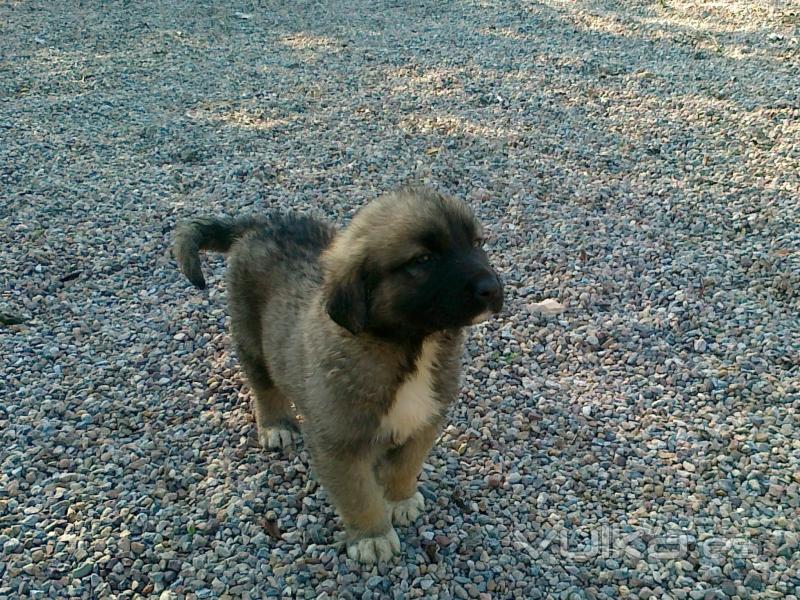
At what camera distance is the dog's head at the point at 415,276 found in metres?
2.86

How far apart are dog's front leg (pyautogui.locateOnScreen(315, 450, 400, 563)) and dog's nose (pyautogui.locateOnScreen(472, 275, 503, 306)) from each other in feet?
2.79

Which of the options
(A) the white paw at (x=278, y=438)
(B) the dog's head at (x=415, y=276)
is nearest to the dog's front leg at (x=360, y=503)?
(B) the dog's head at (x=415, y=276)

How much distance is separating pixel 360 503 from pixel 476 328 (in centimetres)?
205

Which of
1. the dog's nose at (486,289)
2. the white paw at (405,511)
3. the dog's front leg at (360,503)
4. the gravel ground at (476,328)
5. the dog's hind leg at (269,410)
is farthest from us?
the dog's hind leg at (269,410)

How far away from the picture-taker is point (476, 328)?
202 inches

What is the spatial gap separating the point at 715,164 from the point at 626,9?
250 inches

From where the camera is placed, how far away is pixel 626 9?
12.5 metres

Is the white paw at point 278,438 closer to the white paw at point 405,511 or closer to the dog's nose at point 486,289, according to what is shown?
the white paw at point 405,511

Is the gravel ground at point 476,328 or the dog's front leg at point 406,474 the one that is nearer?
the dog's front leg at point 406,474

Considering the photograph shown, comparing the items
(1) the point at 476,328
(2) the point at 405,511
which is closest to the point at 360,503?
(2) the point at 405,511

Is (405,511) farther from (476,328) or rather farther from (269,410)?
(476,328)

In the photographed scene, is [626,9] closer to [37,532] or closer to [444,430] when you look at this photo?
[444,430]

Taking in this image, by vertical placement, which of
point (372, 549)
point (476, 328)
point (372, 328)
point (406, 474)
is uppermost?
point (372, 328)

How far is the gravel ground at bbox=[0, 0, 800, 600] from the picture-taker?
139 inches
